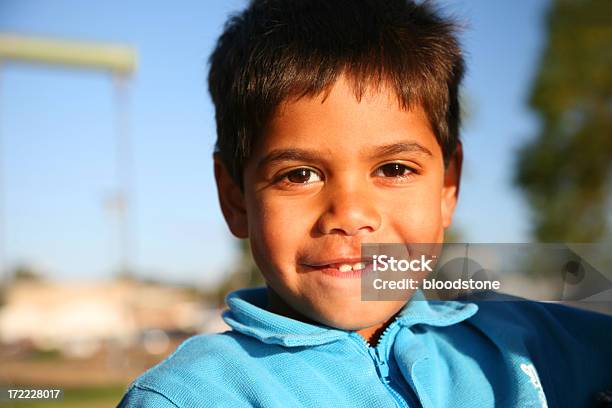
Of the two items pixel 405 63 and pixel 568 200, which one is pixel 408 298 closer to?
pixel 405 63

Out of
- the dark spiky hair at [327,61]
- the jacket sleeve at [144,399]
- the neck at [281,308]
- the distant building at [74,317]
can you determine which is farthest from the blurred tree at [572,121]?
the jacket sleeve at [144,399]

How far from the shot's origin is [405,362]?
135cm

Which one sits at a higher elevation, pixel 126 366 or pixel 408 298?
pixel 408 298

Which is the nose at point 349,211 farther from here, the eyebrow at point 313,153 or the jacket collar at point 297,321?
the jacket collar at point 297,321

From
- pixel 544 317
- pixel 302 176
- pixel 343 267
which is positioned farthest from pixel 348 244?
pixel 544 317

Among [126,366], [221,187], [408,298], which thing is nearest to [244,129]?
[221,187]

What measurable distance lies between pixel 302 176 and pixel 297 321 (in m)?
0.29

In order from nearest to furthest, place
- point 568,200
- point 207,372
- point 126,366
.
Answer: point 207,372
point 568,200
point 126,366

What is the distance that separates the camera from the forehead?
1277mm

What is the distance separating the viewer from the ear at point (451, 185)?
5.25ft

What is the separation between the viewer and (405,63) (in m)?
1.43

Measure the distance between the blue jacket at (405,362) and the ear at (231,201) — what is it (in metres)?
0.15

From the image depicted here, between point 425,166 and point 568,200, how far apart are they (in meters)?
10.5

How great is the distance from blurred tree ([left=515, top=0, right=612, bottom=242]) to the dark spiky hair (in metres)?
9.66
